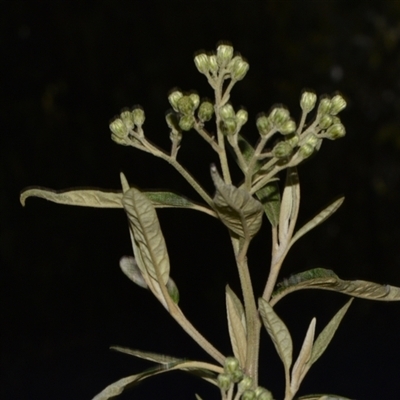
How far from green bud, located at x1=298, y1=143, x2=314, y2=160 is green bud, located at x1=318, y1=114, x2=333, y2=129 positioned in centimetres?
3

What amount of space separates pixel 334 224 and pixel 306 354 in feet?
9.44

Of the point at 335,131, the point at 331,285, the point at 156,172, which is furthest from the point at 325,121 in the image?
the point at 156,172

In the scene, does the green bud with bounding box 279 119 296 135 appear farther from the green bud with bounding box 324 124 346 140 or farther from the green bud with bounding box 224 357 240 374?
the green bud with bounding box 224 357 240 374

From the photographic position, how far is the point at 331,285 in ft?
1.94

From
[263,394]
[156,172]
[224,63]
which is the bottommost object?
[263,394]

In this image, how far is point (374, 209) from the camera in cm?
340

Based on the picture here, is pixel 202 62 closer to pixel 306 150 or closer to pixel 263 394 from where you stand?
pixel 306 150

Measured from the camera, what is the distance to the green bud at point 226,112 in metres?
0.52

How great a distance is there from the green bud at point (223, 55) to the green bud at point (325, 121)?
8 cm

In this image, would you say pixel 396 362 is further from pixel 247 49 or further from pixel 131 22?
pixel 131 22

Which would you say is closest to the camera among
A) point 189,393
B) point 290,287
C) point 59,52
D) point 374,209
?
point 290,287

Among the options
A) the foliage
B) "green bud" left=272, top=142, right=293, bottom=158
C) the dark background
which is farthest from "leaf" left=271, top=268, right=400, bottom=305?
the dark background

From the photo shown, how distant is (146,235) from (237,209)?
0.08 meters

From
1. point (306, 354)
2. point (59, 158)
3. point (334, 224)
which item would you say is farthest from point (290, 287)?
point (334, 224)
